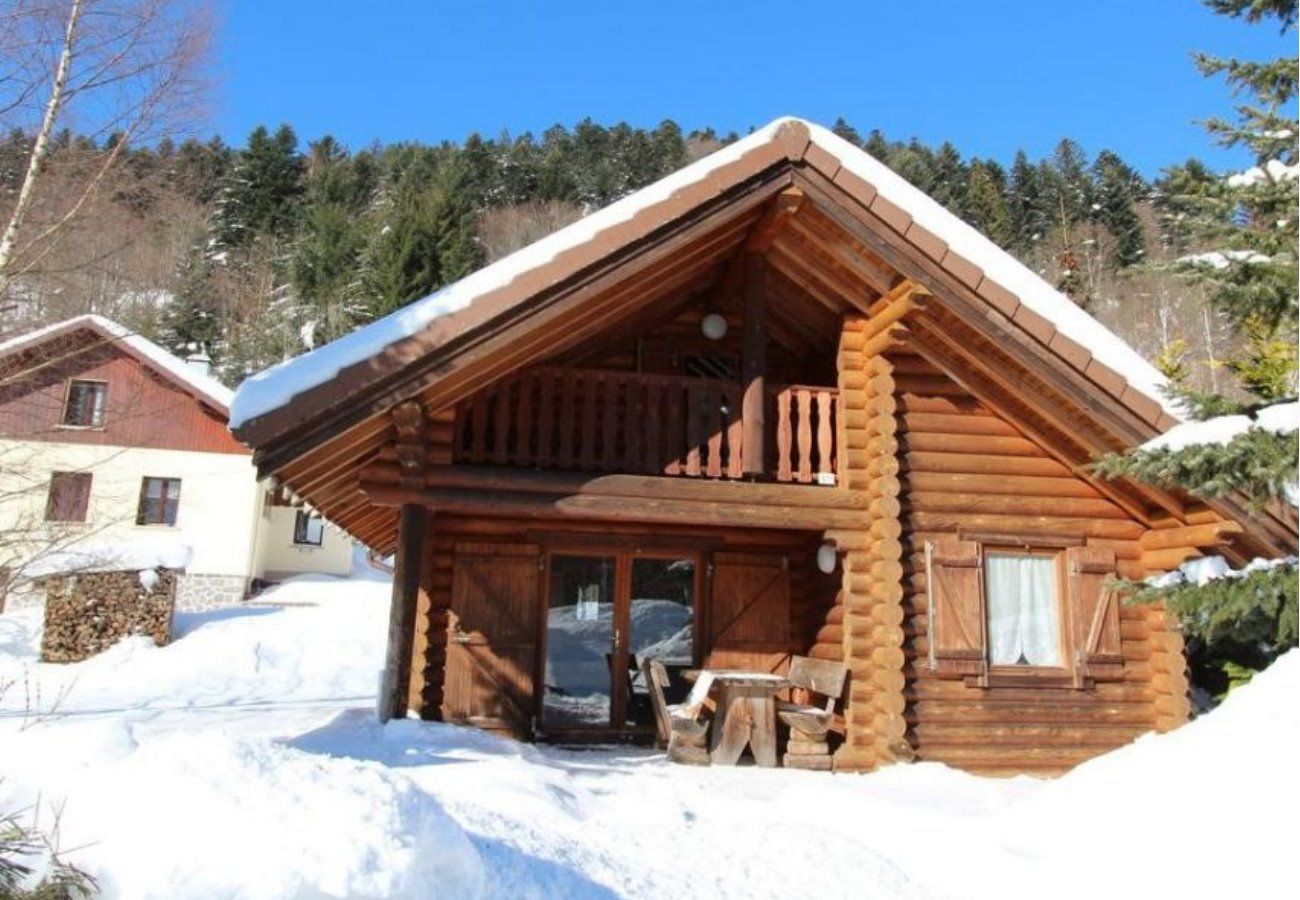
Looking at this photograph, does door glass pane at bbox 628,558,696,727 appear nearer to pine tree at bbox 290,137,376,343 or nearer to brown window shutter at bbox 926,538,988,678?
brown window shutter at bbox 926,538,988,678

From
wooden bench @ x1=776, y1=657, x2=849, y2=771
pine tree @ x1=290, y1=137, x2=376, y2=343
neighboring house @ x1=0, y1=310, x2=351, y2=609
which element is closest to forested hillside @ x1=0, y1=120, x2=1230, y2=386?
pine tree @ x1=290, y1=137, x2=376, y2=343

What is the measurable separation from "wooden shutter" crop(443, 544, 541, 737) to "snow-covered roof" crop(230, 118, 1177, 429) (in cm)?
313

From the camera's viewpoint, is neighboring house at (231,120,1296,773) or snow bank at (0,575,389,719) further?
snow bank at (0,575,389,719)

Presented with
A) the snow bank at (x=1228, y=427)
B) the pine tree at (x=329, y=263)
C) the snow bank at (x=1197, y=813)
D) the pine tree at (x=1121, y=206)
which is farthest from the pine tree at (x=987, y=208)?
the snow bank at (x=1197, y=813)

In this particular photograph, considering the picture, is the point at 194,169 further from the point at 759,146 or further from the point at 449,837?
the point at 449,837

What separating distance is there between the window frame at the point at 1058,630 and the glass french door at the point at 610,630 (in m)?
3.16

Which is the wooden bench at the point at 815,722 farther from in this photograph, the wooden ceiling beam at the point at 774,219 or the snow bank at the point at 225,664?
the snow bank at the point at 225,664

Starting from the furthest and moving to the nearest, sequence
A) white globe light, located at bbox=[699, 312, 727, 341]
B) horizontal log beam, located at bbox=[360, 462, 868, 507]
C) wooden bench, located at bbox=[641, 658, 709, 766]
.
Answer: white globe light, located at bbox=[699, 312, 727, 341], wooden bench, located at bbox=[641, 658, 709, 766], horizontal log beam, located at bbox=[360, 462, 868, 507]

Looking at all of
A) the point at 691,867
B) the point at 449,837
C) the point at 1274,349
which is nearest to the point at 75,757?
the point at 449,837

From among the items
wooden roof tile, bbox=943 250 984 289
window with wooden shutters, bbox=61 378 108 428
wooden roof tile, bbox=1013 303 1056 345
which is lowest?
wooden roof tile, bbox=1013 303 1056 345

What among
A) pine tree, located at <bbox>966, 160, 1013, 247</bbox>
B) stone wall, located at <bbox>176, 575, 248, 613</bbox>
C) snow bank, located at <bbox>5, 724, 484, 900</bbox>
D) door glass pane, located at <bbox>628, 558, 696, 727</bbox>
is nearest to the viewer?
snow bank, located at <bbox>5, 724, 484, 900</bbox>

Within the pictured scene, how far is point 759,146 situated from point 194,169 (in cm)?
609

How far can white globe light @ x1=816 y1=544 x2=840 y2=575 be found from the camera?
9758 millimetres

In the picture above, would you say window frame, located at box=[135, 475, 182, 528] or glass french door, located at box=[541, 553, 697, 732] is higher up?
window frame, located at box=[135, 475, 182, 528]
